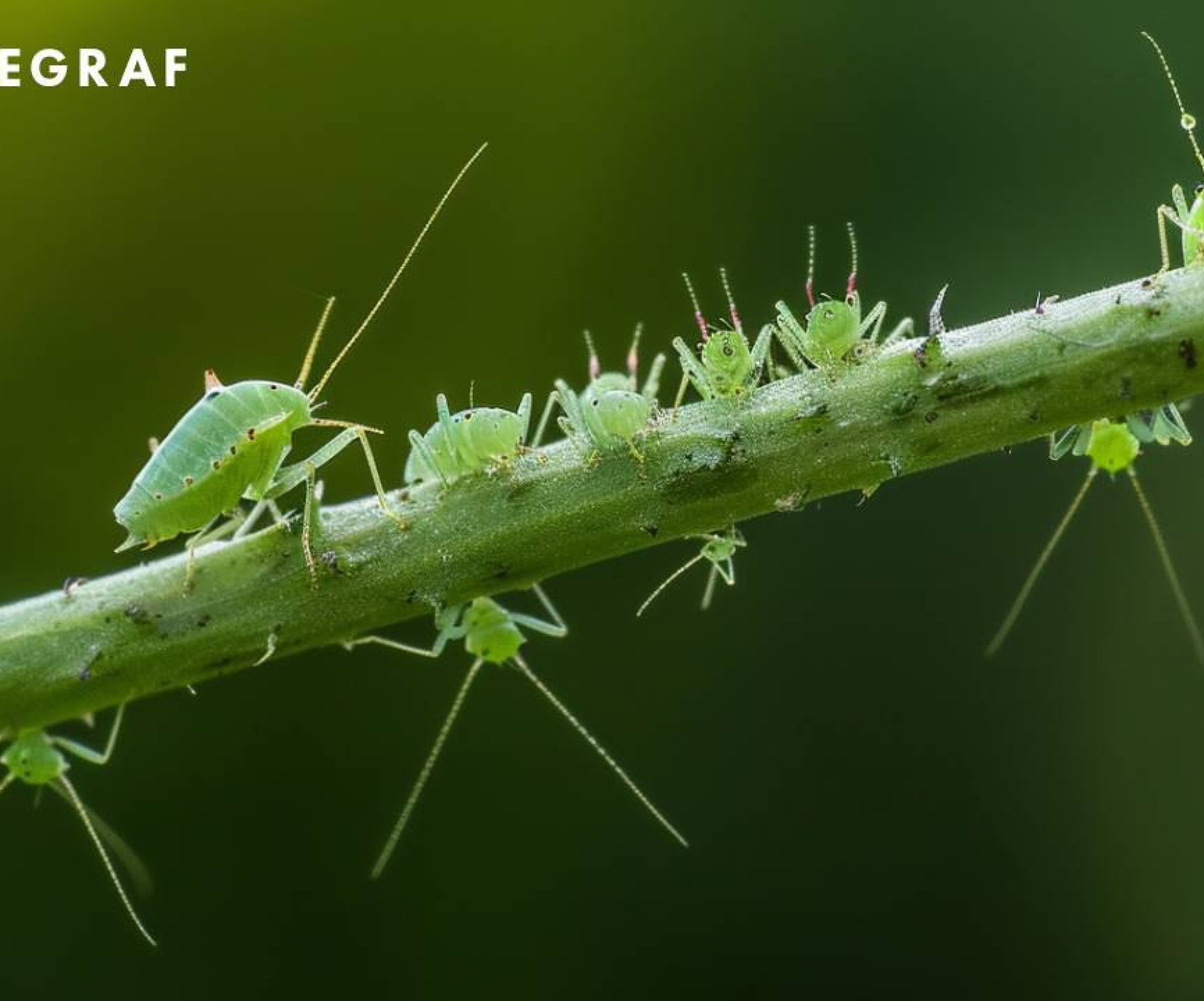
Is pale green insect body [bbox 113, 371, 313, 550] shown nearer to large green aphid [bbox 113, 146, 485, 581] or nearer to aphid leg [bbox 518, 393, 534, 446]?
large green aphid [bbox 113, 146, 485, 581]

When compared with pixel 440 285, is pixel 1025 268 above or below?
below

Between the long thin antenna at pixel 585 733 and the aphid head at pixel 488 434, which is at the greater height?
the aphid head at pixel 488 434

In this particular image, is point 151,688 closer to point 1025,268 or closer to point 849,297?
point 849,297

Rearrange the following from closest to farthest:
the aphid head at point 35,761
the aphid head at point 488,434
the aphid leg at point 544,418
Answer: the aphid head at point 488,434 < the aphid leg at point 544,418 < the aphid head at point 35,761

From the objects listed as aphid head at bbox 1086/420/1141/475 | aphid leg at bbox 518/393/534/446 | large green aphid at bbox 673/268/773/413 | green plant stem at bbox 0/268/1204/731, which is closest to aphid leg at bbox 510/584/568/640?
green plant stem at bbox 0/268/1204/731

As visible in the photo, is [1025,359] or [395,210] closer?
[1025,359]

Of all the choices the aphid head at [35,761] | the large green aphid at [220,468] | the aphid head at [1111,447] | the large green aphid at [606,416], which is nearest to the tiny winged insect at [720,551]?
the large green aphid at [606,416]

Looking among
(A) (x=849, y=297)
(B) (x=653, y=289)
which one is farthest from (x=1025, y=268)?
(A) (x=849, y=297)

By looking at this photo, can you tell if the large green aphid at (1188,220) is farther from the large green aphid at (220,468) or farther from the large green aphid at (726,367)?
the large green aphid at (220,468)
